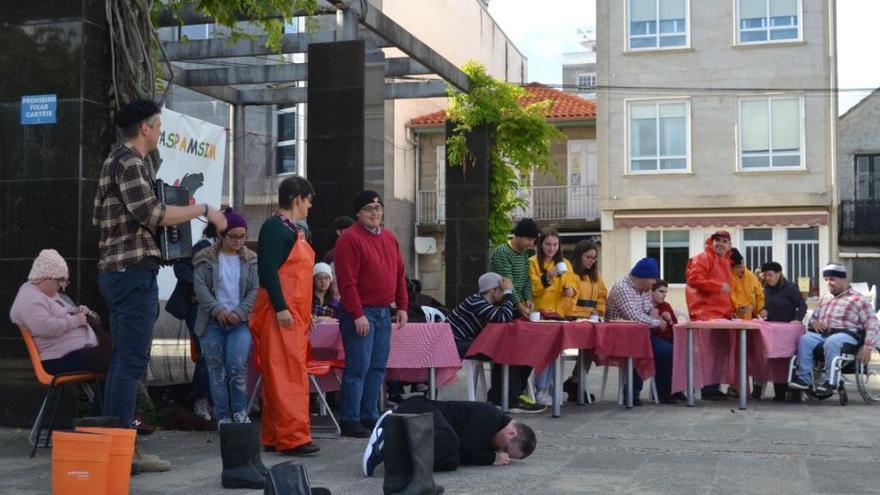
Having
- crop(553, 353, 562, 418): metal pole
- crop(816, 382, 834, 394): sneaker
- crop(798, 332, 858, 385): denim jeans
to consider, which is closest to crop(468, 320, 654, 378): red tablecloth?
crop(553, 353, 562, 418): metal pole

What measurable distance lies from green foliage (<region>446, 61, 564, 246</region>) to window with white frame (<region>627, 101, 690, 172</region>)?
490 inches

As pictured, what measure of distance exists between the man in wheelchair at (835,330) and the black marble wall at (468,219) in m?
7.52

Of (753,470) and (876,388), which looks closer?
(753,470)

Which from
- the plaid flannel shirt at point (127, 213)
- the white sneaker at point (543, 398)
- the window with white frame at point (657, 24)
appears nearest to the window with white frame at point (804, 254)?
the window with white frame at point (657, 24)

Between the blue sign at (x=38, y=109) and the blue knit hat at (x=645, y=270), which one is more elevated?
the blue sign at (x=38, y=109)

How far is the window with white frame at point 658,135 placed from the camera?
31.2 m

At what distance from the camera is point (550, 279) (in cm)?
1136

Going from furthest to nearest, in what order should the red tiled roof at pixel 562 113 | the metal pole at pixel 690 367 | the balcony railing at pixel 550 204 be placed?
the balcony railing at pixel 550 204, the red tiled roof at pixel 562 113, the metal pole at pixel 690 367

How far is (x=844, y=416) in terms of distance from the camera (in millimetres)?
10562

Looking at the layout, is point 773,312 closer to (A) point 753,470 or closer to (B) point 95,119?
(A) point 753,470

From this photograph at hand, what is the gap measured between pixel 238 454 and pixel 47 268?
8.20ft

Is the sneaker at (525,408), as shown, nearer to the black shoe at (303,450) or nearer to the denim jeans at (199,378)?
the denim jeans at (199,378)

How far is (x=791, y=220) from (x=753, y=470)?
80.0ft

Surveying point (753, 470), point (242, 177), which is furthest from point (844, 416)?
point (242, 177)
